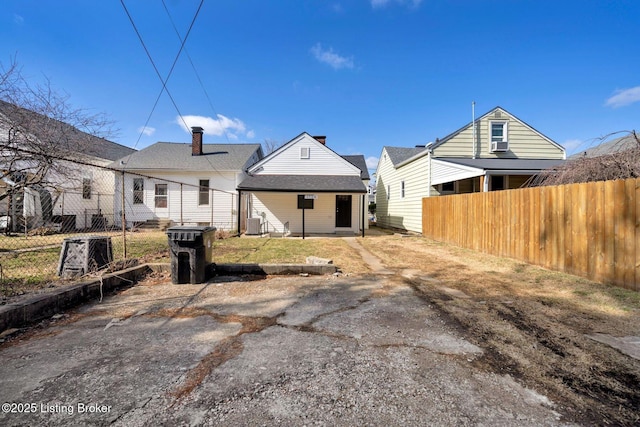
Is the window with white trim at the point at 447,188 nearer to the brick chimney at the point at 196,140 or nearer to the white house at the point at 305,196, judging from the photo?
the white house at the point at 305,196

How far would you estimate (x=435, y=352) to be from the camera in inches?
112

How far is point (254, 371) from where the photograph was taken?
2475mm

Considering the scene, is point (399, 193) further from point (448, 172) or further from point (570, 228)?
point (570, 228)

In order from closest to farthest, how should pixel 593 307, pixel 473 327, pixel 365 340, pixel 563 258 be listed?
pixel 365 340
pixel 473 327
pixel 593 307
pixel 563 258

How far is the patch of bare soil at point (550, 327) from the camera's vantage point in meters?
2.20

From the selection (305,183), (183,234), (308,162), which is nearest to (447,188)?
(305,183)

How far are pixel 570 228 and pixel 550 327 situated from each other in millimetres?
3696

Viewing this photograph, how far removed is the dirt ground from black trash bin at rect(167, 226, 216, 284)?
48 cm

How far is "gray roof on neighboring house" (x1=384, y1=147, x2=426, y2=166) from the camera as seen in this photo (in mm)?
19844

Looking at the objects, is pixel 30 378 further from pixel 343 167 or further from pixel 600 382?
pixel 343 167

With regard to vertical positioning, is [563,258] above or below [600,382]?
above

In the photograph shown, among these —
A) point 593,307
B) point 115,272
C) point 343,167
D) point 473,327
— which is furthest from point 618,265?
point 343,167

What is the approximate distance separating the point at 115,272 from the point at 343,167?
13.0 metres

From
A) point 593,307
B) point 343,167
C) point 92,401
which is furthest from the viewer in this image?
point 343,167
